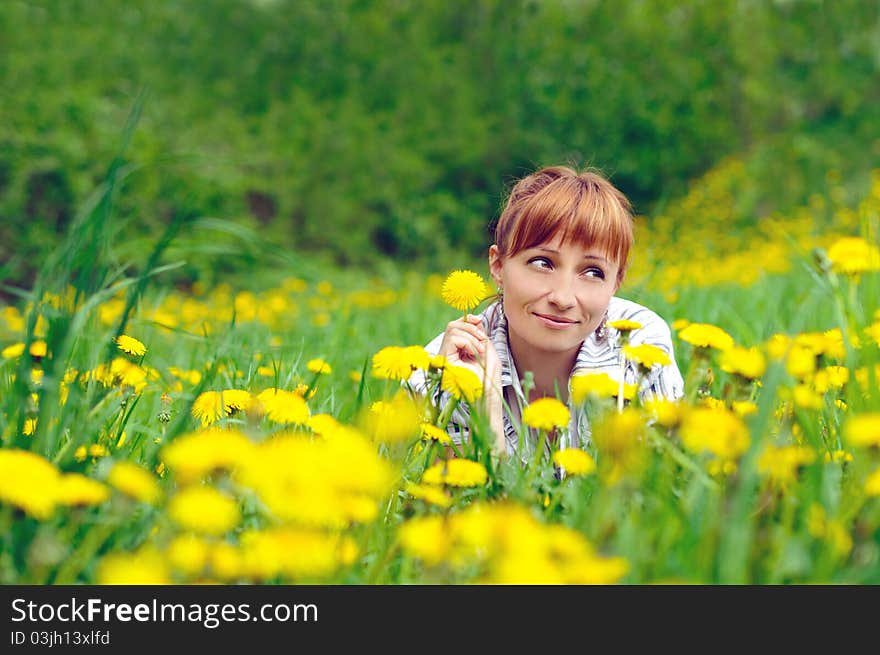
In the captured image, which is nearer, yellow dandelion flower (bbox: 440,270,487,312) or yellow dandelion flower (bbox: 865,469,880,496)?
yellow dandelion flower (bbox: 865,469,880,496)

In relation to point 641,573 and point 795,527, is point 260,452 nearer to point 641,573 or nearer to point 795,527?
point 641,573

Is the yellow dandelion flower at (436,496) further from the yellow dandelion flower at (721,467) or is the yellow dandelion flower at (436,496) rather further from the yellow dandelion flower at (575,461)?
the yellow dandelion flower at (721,467)

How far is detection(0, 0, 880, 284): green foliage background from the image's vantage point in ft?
28.3

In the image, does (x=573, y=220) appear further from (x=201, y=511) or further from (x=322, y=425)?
(x=201, y=511)

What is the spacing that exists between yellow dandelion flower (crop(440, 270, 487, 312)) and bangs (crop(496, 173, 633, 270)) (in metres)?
0.31

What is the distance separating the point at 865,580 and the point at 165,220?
666 cm

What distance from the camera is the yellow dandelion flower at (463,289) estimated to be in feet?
6.08

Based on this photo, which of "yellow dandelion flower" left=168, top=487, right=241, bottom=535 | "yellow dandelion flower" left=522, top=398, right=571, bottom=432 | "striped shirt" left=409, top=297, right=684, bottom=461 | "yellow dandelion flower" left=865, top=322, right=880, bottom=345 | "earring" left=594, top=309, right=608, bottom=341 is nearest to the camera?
"yellow dandelion flower" left=168, top=487, right=241, bottom=535

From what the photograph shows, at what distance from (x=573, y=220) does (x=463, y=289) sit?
Result: 0.40m

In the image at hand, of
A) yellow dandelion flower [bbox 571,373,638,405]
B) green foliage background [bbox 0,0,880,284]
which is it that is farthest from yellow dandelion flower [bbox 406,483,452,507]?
green foliage background [bbox 0,0,880,284]

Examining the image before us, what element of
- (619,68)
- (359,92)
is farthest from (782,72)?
(359,92)

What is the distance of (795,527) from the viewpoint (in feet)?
4.18

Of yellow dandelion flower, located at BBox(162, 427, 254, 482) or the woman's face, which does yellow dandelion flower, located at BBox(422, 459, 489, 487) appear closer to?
yellow dandelion flower, located at BBox(162, 427, 254, 482)

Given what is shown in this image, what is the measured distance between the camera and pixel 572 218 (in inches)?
82.9
